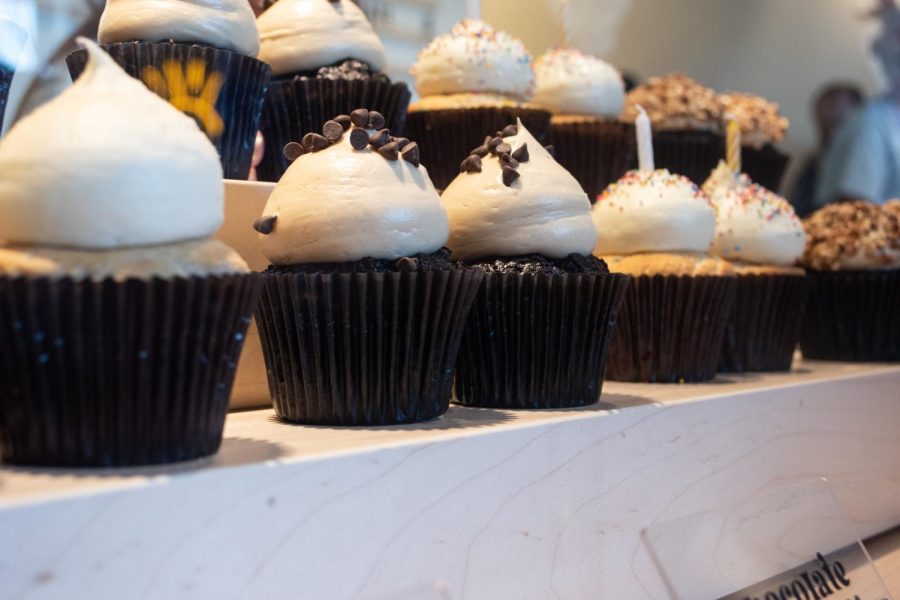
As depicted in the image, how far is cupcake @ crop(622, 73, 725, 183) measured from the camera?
3.13 meters

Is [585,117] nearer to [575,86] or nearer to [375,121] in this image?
[575,86]

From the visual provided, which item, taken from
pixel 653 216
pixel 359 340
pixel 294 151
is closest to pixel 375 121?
pixel 294 151

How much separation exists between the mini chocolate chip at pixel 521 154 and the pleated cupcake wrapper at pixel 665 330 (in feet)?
1.71

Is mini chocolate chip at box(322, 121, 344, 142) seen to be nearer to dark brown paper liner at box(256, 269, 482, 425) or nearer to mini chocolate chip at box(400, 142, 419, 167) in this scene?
mini chocolate chip at box(400, 142, 419, 167)

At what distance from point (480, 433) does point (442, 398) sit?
0.23 meters

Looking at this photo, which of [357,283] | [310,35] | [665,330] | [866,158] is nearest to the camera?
[357,283]

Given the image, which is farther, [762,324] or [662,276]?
[762,324]

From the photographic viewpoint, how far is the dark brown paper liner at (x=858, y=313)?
110 inches

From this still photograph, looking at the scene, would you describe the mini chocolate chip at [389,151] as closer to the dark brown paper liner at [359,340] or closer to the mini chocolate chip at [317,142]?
the mini chocolate chip at [317,142]

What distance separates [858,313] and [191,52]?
1951 millimetres

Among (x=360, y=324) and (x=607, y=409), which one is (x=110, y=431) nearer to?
(x=360, y=324)

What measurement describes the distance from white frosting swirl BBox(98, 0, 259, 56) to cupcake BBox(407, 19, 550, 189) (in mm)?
714

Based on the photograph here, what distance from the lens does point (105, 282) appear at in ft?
3.64

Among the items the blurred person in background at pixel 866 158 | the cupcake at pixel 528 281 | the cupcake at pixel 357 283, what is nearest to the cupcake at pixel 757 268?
the cupcake at pixel 528 281
